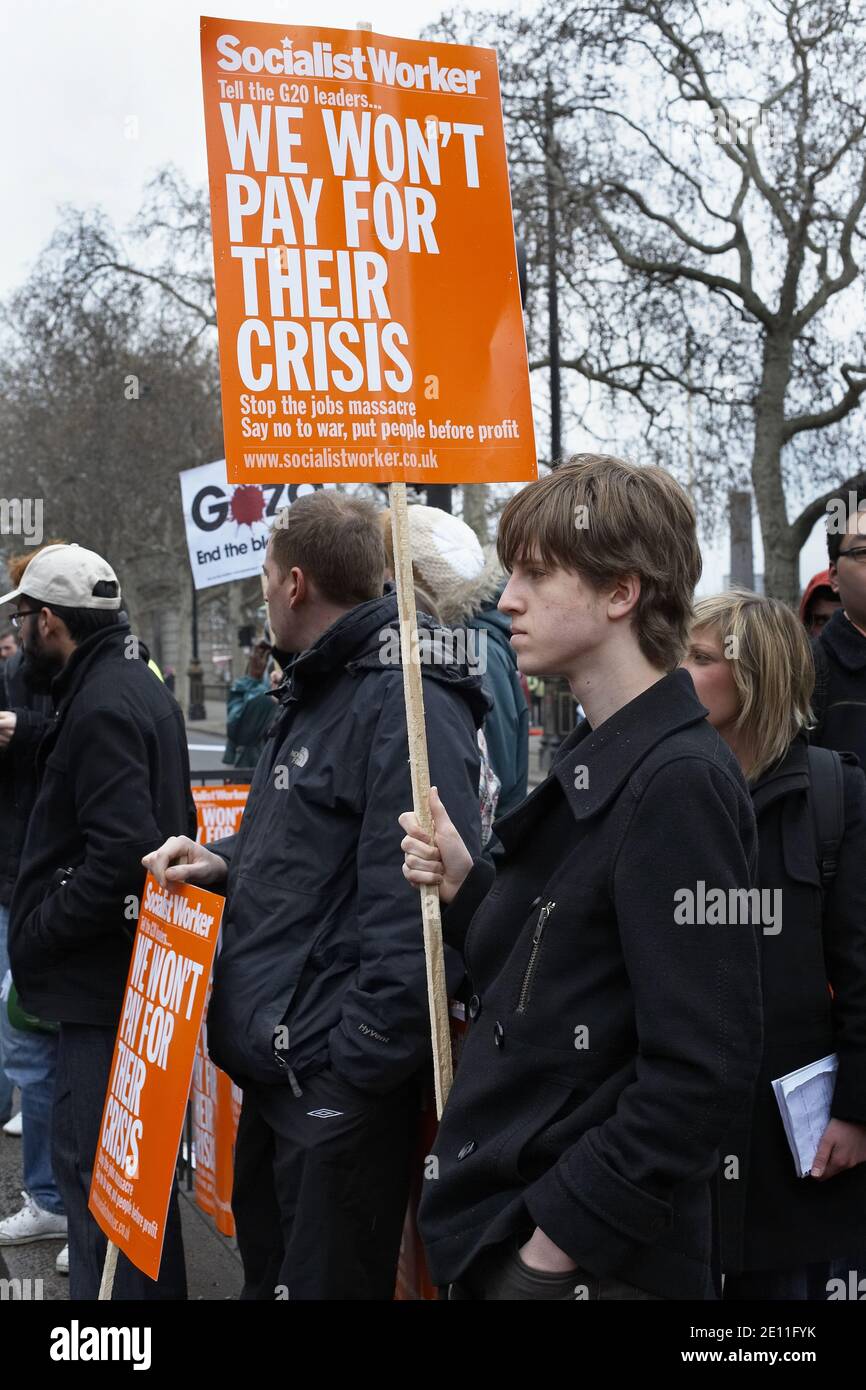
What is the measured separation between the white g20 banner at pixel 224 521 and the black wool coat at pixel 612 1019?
19.5 feet

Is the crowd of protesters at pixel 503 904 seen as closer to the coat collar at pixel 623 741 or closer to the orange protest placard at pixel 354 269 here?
the coat collar at pixel 623 741

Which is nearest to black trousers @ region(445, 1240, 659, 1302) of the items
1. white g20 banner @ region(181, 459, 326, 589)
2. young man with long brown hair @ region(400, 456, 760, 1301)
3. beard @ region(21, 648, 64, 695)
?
young man with long brown hair @ region(400, 456, 760, 1301)

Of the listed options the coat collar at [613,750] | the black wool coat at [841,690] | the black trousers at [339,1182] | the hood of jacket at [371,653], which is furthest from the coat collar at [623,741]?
the black wool coat at [841,690]

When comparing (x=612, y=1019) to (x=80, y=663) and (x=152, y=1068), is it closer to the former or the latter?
(x=152, y=1068)

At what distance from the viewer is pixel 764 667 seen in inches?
106

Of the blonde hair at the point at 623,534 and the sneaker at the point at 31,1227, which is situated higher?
the blonde hair at the point at 623,534

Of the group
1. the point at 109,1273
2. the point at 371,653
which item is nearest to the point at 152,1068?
the point at 109,1273

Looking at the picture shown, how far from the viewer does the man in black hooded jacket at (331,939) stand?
269 cm

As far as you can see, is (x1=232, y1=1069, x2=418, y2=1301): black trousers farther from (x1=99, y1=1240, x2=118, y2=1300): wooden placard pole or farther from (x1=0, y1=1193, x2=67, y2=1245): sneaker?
(x1=0, y1=1193, x2=67, y2=1245): sneaker

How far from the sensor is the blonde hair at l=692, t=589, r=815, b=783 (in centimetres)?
264

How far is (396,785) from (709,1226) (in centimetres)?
106
